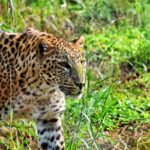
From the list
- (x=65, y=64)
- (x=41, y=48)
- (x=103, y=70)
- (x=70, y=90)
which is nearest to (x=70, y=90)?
(x=70, y=90)

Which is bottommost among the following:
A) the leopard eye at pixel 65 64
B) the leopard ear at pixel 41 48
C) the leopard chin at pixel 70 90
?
the leopard chin at pixel 70 90

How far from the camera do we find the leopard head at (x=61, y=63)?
21.0 ft

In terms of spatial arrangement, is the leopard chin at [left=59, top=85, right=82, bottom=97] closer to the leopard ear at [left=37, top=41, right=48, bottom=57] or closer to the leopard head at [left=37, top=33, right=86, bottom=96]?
the leopard head at [left=37, top=33, right=86, bottom=96]

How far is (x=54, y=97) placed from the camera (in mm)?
6707

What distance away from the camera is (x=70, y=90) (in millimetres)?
6477

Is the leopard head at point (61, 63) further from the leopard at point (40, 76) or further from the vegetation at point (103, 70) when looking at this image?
the vegetation at point (103, 70)

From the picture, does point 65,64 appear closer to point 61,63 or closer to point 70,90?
point 61,63

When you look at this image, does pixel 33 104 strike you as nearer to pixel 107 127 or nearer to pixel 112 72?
pixel 107 127

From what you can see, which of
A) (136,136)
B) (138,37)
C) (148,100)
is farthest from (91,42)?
(136,136)

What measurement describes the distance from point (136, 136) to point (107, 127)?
333 millimetres

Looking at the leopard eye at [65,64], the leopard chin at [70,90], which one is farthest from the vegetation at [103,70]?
the leopard eye at [65,64]

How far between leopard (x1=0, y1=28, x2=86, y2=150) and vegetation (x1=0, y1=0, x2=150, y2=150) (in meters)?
0.14

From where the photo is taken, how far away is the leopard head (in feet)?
21.0

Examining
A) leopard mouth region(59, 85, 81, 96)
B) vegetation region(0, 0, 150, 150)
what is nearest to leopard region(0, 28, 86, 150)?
leopard mouth region(59, 85, 81, 96)
